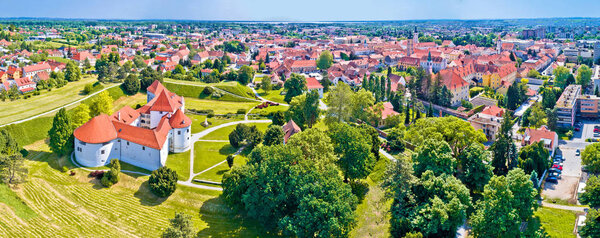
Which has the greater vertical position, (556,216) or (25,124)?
(25,124)

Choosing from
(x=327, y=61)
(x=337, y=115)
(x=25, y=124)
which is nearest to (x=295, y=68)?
(x=327, y=61)

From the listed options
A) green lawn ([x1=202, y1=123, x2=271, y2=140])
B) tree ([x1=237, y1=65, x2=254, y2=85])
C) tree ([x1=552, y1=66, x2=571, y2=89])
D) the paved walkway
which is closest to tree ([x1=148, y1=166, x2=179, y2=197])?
green lawn ([x1=202, y1=123, x2=271, y2=140])

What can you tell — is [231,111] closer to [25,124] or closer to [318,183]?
[25,124]

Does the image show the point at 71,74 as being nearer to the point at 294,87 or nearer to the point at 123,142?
the point at 294,87

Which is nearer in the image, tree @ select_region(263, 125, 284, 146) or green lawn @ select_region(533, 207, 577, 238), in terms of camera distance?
green lawn @ select_region(533, 207, 577, 238)

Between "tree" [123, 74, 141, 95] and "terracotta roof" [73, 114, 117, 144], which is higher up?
"tree" [123, 74, 141, 95]

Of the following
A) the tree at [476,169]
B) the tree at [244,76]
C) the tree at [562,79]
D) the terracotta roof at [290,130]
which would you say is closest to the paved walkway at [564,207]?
the tree at [476,169]

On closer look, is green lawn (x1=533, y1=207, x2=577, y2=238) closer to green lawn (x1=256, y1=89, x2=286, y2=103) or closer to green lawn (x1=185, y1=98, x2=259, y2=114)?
green lawn (x1=185, y1=98, x2=259, y2=114)
